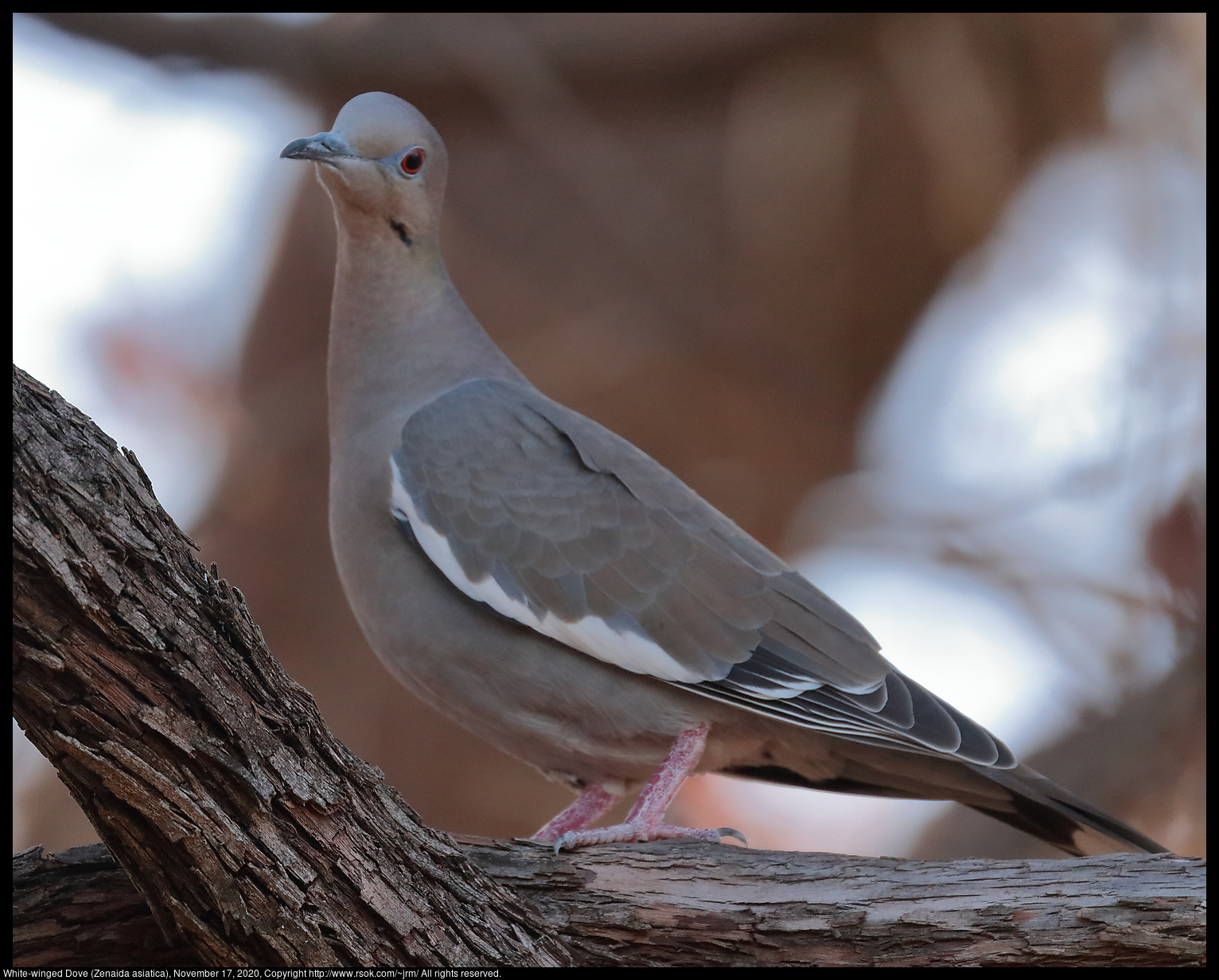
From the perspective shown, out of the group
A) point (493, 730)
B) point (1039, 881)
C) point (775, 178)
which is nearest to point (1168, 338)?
point (775, 178)

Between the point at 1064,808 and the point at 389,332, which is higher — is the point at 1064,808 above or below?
below

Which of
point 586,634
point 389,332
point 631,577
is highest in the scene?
point 389,332

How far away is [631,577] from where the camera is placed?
2496 millimetres

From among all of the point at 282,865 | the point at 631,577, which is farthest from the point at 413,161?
the point at 282,865

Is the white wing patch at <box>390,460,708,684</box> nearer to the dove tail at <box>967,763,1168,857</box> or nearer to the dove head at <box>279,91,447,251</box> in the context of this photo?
the dove tail at <box>967,763,1168,857</box>

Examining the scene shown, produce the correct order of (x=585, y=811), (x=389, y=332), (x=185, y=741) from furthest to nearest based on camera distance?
(x=389, y=332), (x=585, y=811), (x=185, y=741)

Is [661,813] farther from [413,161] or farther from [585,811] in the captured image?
[413,161]

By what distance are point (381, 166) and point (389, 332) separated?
40cm

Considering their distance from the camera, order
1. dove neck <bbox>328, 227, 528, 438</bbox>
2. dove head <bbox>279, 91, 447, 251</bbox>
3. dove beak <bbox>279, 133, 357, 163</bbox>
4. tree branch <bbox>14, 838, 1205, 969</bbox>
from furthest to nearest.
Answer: dove neck <bbox>328, 227, 528, 438</bbox> < dove head <bbox>279, 91, 447, 251</bbox> < dove beak <bbox>279, 133, 357, 163</bbox> < tree branch <bbox>14, 838, 1205, 969</bbox>

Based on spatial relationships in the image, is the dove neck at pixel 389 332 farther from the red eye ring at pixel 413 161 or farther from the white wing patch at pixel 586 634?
the white wing patch at pixel 586 634

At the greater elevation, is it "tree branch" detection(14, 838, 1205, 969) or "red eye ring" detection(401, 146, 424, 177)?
"red eye ring" detection(401, 146, 424, 177)

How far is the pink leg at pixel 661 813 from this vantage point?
2.23 m

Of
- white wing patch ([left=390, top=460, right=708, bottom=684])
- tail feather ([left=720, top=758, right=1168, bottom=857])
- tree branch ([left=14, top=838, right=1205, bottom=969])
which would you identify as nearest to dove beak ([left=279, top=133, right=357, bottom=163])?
white wing patch ([left=390, top=460, right=708, bottom=684])

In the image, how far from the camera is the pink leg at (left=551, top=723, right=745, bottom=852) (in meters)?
2.23
